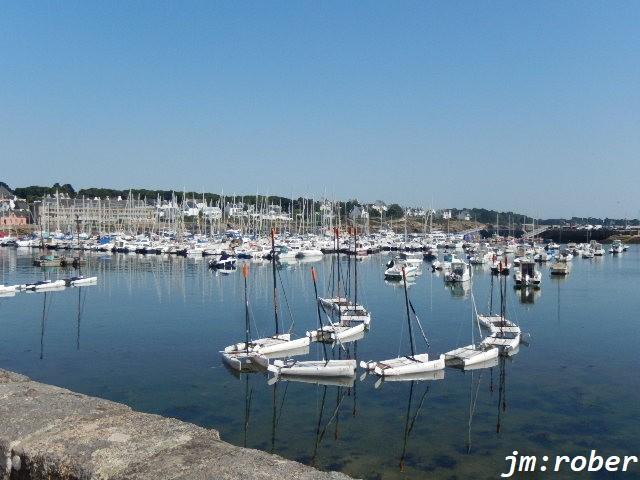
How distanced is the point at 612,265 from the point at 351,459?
98.6m

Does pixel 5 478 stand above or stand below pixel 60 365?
above

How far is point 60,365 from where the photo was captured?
31141 mm

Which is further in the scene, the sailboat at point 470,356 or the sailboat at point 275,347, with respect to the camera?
the sailboat at point 275,347

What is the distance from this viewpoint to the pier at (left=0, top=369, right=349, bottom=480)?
401 centimetres

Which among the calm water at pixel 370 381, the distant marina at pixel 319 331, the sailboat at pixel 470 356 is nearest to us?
the calm water at pixel 370 381

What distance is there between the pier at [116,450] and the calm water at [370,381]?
13.9 meters

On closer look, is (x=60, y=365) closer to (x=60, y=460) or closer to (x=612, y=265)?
(x=60, y=460)

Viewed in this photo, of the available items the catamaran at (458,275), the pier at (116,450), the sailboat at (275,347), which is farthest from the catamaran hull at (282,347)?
the catamaran at (458,275)

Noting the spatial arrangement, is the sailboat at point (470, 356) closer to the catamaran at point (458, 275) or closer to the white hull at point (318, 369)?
the white hull at point (318, 369)

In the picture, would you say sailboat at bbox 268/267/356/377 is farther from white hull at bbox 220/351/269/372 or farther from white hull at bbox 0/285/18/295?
white hull at bbox 0/285/18/295

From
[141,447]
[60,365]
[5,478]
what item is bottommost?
[60,365]

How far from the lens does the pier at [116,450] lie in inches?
158

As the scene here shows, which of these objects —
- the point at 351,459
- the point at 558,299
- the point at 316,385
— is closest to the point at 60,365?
the point at 316,385

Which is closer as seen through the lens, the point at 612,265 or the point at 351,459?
the point at 351,459
